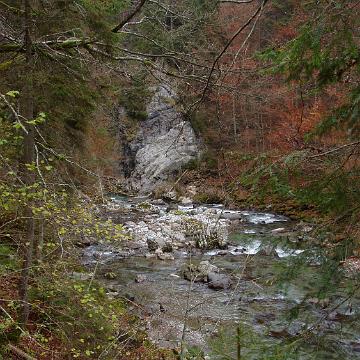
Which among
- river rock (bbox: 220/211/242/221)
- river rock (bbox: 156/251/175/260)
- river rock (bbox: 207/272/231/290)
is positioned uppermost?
river rock (bbox: 220/211/242/221)

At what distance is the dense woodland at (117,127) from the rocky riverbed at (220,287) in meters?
0.33

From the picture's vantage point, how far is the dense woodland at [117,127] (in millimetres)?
3457

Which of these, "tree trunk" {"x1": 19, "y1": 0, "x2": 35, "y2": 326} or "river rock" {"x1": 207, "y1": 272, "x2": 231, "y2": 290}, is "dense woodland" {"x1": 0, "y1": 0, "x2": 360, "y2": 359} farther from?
"river rock" {"x1": 207, "y1": 272, "x2": 231, "y2": 290}

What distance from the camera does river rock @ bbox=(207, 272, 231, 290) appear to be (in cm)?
980

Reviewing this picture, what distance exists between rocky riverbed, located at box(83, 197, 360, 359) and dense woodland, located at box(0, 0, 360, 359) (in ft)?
1.09

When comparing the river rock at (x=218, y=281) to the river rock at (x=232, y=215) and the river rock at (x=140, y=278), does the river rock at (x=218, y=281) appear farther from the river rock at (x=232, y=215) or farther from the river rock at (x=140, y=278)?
the river rock at (x=232, y=215)

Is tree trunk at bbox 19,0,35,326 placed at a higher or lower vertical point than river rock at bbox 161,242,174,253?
higher

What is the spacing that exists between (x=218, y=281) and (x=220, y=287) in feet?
0.70

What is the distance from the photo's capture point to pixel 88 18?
6648mm

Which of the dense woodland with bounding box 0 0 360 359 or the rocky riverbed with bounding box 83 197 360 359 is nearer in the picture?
the dense woodland with bounding box 0 0 360 359

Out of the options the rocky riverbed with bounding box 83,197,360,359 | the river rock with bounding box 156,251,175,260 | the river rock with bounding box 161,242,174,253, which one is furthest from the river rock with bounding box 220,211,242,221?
the river rock with bounding box 156,251,175,260

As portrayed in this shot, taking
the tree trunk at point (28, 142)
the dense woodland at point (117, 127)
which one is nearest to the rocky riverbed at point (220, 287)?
the dense woodland at point (117, 127)

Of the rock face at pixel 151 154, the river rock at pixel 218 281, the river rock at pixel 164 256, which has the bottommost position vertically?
the river rock at pixel 164 256

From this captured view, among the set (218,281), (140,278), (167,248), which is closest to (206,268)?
(218,281)
